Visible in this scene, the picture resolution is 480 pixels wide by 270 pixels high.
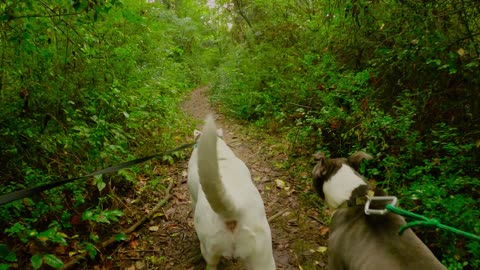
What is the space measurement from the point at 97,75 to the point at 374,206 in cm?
441

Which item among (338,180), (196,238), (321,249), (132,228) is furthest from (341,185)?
(132,228)

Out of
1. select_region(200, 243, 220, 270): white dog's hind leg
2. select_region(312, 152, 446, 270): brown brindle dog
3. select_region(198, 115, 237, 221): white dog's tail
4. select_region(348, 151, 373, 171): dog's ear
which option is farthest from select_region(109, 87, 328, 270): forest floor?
select_region(348, 151, 373, 171): dog's ear

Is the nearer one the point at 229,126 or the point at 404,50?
the point at 404,50

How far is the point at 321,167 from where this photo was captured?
2.78 m

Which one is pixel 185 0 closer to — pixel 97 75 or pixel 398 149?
pixel 97 75

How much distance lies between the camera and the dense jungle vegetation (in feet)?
9.28

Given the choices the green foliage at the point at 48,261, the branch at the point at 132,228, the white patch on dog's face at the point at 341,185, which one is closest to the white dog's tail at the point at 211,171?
the white patch on dog's face at the point at 341,185

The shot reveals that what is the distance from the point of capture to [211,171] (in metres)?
1.76

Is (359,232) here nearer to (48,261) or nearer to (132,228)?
(48,261)

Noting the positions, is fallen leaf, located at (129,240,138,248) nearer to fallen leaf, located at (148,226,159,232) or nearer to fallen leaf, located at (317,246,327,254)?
fallen leaf, located at (148,226,159,232)

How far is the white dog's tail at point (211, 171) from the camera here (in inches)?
66.4

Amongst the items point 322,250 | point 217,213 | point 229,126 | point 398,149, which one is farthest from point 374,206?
point 229,126

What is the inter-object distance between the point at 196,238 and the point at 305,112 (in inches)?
133

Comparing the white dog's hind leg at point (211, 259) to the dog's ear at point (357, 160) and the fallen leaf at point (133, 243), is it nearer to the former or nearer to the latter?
the dog's ear at point (357, 160)
